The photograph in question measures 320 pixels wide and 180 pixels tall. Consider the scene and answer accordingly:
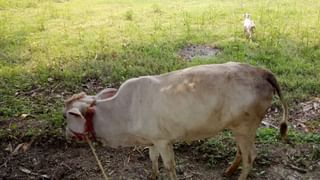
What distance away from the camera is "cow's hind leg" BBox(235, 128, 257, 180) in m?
4.22

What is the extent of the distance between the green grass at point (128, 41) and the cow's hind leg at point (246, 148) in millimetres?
1752

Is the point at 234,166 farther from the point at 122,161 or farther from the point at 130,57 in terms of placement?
the point at 130,57

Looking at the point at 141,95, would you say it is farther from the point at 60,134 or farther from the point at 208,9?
the point at 208,9

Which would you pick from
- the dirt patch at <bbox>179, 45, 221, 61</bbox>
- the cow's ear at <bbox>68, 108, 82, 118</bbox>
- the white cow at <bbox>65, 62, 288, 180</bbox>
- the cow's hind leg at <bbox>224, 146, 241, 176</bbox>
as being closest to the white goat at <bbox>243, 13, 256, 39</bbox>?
the dirt patch at <bbox>179, 45, 221, 61</bbox>

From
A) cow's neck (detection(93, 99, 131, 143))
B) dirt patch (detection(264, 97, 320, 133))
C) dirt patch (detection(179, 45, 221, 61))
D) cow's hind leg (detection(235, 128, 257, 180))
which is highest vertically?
cow's neck (detection(93, 99, 131, 143))

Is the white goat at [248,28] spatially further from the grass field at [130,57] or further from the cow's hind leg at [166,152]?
the cow's hind leg at [166,152]

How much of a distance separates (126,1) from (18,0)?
6.77 ft

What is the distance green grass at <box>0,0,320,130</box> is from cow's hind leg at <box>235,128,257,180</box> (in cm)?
175

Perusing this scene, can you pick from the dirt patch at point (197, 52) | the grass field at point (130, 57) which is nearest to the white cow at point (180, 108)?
the grass field at point (130, 57)

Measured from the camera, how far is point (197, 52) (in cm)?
746

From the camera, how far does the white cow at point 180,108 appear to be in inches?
159

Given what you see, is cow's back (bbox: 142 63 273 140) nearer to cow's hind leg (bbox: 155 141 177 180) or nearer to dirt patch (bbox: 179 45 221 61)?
cow's hind leg (bbox: 155 141 177 180)

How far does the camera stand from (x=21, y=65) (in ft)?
23.1

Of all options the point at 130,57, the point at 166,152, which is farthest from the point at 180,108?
the point at 130,57
